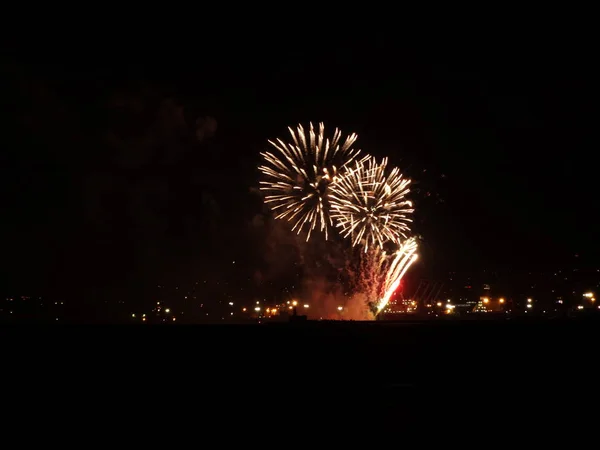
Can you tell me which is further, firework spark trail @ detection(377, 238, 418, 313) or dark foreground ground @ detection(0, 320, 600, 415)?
firework spark trail @ detection(377, 238, 418, 313)

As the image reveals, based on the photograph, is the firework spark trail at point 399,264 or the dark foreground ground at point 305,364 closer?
the dark foreground ground at point 305,364

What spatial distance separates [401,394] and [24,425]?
547 cm

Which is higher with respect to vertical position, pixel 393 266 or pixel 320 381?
pixel 393 266

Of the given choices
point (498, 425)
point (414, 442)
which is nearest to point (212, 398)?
point (414, 442)

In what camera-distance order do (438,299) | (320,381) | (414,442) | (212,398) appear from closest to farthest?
(414,442)
(212,398)
(320,381)
(438,299)

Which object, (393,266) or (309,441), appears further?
(393,266)

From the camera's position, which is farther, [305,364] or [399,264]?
[399,264]

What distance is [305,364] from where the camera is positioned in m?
12.1

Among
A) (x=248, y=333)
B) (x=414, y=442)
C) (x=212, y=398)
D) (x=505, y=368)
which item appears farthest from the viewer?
(x=248, y=333)

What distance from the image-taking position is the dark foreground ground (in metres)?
9.41

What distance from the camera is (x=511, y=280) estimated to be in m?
92.7

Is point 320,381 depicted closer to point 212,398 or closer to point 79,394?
point 212,398

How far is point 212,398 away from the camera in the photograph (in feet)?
29.3

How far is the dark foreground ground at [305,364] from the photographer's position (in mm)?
9414
